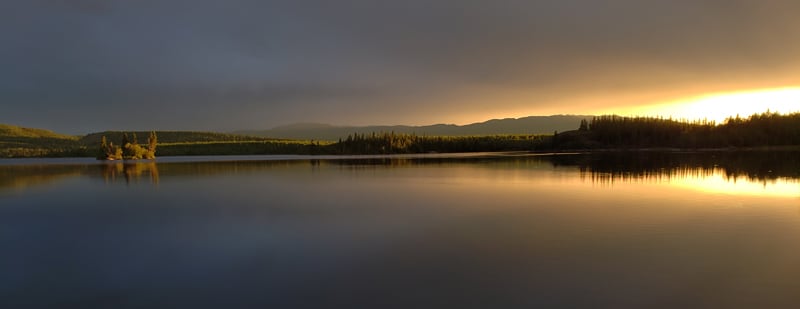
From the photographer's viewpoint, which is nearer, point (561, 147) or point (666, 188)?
point (666, 188)

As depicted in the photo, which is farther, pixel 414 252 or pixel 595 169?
pixel 595 169

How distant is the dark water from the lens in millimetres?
8250

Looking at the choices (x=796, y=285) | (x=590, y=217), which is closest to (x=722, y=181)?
(x=590, y=217)

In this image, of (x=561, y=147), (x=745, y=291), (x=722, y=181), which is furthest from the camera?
(x=561, y=147)

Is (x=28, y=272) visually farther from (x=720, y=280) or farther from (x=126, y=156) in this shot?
(x=126, y=156)

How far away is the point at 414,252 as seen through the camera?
11383 millimetres

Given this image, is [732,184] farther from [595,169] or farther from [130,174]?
[130,174]

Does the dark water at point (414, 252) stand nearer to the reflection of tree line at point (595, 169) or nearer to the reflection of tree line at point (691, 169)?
the reflection of tree line at point (691, 169)

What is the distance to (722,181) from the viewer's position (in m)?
27.9

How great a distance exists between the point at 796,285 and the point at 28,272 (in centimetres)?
1417

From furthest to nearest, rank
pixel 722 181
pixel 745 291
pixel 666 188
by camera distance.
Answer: pixel 722 181 → pixel 666 188 → pixel 745 291

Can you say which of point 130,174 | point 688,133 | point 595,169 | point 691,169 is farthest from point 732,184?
point 688,133

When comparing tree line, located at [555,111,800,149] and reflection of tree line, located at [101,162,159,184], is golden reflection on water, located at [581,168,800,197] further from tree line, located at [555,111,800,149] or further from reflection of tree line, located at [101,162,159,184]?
tree line, located at [555,111,800,149]

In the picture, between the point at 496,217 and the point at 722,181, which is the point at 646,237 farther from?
the point at 722,181
